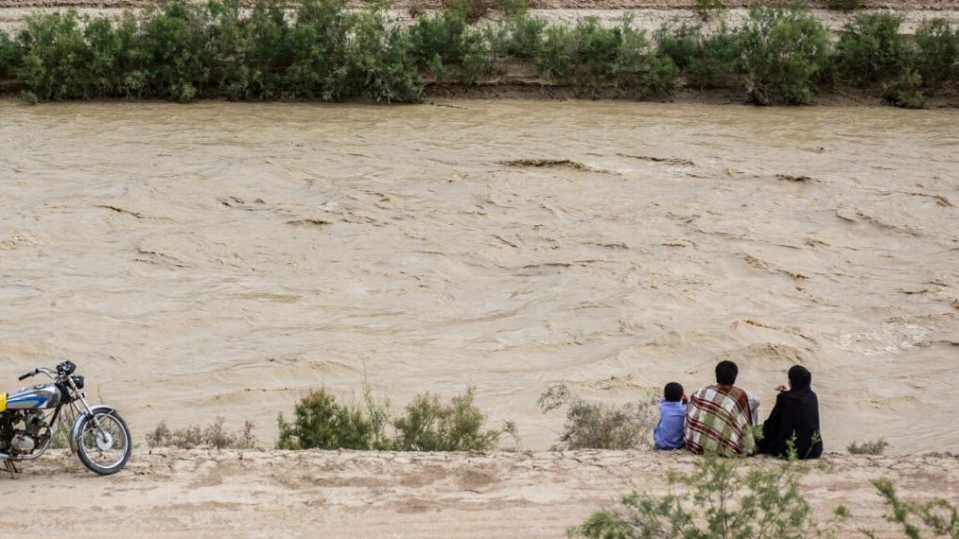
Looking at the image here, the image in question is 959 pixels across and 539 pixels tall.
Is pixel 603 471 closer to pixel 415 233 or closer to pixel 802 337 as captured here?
pixel 802 337

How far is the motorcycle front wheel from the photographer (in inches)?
291

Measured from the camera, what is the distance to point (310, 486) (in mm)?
7438

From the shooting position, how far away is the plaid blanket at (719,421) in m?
8.02

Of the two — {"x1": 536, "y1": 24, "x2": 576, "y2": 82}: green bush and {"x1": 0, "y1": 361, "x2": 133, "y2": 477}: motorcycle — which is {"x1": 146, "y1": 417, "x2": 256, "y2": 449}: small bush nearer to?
{"x1": 0, "y1": 361, "x2": 133, "y2": 477}: motorcycle

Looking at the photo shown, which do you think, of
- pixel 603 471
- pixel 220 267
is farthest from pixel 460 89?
pixel 603 471

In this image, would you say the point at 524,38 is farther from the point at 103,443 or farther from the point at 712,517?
the point at 712,517

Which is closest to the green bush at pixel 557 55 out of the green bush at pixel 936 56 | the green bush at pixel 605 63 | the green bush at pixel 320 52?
the green bush at pixel 605 63

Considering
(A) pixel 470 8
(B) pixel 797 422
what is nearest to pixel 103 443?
(B) pixel 797 422

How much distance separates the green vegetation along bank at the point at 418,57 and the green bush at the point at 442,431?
53.2 ft

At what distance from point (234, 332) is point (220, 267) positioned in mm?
2244

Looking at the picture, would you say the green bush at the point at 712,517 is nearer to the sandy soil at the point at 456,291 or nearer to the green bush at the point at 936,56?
the sandy soil at the point at 456,291

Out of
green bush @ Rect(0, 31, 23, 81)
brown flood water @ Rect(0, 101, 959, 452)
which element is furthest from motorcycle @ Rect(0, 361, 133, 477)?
green bush @ Rect(0, 31, 23, 81)

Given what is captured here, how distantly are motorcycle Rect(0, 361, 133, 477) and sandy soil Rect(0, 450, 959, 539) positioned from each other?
0.14m

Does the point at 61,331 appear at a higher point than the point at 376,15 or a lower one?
lower
